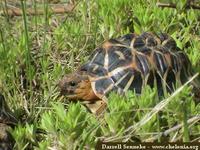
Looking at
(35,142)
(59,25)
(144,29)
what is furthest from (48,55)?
(35,142)

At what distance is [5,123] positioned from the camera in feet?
11.1

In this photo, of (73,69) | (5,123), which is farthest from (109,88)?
(5,123)

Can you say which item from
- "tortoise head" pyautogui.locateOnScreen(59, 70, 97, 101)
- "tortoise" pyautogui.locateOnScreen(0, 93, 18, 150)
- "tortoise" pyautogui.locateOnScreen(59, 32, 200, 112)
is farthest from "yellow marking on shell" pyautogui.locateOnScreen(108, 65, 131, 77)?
"tortoise" pyautogui.locateOnScreen(0, 93, 18, 150)

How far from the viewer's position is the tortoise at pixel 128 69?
3.72m

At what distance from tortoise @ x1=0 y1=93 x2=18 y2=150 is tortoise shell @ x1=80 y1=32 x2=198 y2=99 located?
665mm

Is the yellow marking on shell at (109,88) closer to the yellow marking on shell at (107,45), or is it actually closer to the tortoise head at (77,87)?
the tortoise head at (77,87)

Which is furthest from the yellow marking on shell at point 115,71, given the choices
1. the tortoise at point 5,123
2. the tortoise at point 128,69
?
the tortoise at point 5,123

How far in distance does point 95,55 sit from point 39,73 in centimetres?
52

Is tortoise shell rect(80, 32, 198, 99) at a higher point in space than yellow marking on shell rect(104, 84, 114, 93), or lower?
higher

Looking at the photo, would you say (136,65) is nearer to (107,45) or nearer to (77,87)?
(107,45)

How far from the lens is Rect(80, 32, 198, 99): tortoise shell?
147 inches

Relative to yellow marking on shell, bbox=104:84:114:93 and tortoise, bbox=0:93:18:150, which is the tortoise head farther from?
tortoise, bbox=0:93:18:150

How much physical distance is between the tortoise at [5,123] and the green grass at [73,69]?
55 millimetres

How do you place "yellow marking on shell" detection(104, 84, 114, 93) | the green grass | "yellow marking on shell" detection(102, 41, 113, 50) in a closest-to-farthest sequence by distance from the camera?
1. the green grass
2. "yellow marking on shell" detection(104, 84, 114, 93)
3. "yellow marking on shell" detection(102, 41, 113, 50)
